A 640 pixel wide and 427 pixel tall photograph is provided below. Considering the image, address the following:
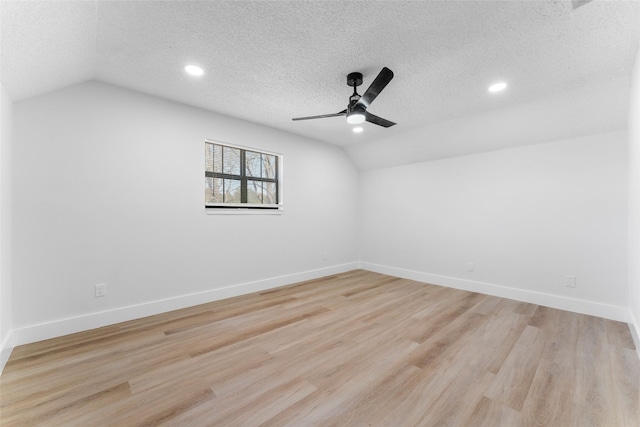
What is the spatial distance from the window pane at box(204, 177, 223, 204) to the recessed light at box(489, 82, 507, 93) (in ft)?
11.2

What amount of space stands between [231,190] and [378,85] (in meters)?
2.50

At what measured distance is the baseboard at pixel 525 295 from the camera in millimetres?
2908

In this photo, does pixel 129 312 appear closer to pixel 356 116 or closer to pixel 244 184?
pixel 244 184

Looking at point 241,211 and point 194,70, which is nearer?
point 194,70

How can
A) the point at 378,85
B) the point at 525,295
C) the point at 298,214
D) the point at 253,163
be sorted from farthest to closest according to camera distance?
the point at 298,214 < the point at 253,163 < the point at 525,295 < the point at 378,85

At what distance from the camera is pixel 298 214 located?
174 inches

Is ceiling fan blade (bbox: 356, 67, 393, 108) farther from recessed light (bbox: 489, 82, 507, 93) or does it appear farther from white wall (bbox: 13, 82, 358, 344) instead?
white wall (bbox: 13, 82, 358, 344)

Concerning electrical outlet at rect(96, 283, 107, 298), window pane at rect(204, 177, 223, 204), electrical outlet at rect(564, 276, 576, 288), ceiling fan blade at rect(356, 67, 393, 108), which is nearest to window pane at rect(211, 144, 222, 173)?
window pane at rect(204, 177, 223, 204)

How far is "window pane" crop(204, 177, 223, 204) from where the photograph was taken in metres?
3.49

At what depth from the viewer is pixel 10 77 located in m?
1.93

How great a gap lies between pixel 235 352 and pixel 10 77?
2.72 metres

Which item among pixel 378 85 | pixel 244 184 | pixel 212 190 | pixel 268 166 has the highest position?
pixel 378 85

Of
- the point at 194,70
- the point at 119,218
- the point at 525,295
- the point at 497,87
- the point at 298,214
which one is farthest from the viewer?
the point at 298,214

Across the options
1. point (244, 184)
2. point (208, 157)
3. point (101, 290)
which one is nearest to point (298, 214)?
point (244, 184)
